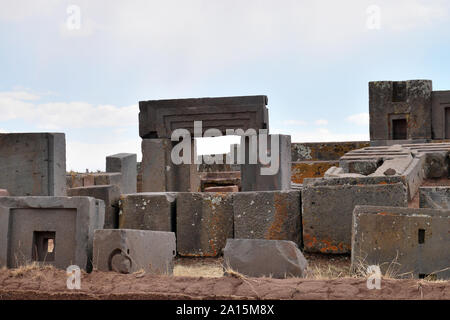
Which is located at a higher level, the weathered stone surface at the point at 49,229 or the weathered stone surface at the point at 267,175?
the weathered stone surface at the point at 267,175

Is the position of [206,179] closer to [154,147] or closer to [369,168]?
[154,147]

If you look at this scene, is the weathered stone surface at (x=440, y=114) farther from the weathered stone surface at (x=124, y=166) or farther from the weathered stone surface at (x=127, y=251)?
the weathered stone surface at (x=127, y=251)

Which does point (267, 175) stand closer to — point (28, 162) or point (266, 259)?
point (28, 162)

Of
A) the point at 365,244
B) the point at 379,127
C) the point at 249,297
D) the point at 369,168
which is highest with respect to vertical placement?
the point at 379,127

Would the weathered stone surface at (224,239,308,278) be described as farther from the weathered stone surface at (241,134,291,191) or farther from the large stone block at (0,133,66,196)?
the weathered stone surface at (241,134,291,191)

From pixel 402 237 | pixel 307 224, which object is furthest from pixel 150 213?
pixel 402 237

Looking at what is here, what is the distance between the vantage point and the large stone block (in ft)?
26.6

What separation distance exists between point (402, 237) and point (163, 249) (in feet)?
7.73

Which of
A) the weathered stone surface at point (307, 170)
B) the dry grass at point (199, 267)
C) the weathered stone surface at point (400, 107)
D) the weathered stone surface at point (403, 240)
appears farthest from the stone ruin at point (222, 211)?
the weathered stone surface at point (400, 107)

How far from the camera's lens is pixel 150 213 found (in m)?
6.80

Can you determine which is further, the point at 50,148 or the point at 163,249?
the point at 50,148

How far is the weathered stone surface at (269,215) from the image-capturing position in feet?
20.6

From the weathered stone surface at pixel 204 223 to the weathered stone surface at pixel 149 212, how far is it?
12 cm

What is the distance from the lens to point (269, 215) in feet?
20.8
